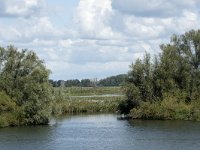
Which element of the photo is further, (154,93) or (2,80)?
(154,93)

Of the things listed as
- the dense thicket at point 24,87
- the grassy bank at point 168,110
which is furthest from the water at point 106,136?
the grassy bank at point 168,110

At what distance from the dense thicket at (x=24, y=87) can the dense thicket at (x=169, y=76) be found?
2090cm

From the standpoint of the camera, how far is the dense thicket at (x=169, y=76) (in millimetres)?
94075

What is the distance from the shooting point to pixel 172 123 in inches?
3204

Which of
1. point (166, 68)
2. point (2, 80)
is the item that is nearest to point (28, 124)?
point (2, 80)

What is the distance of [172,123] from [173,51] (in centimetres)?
1900

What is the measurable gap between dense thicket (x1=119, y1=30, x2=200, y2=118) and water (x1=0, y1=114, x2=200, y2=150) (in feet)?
39.1

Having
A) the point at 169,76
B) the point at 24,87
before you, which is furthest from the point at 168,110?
the point at 24,87

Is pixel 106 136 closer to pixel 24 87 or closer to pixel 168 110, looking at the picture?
pixel 24 87

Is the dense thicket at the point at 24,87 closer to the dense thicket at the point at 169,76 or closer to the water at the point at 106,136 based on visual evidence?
the water at the point at 106,136

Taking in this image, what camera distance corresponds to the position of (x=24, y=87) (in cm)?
7869

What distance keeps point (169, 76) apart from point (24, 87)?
1157 inches

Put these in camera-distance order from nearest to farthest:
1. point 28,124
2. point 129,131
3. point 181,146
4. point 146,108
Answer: point 181,146 → point 129,131 → point 28,124 → point 146,108

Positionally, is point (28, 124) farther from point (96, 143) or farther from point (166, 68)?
point (166, 68)
